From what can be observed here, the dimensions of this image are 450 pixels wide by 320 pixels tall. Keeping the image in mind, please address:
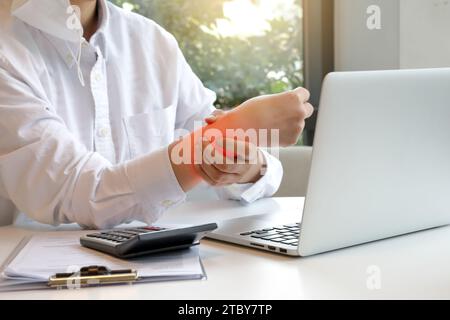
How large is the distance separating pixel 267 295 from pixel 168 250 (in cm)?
20

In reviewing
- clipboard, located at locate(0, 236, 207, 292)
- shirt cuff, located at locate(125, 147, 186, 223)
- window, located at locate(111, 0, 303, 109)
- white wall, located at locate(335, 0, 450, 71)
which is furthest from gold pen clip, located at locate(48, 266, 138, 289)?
window, located at locate(111, 0, 303, 109)

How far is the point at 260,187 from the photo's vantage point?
50.8 inches

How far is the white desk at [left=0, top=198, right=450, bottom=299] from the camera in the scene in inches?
26.8

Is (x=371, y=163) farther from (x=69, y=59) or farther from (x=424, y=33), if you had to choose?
(x=424, y=33)

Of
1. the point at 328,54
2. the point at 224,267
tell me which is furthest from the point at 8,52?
the point at 328,54

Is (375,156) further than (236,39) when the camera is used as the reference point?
No

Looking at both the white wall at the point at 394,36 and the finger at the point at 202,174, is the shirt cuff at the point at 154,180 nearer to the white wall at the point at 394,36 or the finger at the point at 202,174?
the finger at the point at 202,174

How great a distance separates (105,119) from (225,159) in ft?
1.58

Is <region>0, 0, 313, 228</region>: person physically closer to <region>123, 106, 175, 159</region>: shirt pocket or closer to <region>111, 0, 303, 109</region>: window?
<region>123, 106, 175, 159</region>: shirt pocket

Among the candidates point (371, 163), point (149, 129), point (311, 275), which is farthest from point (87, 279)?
point (149, 129)

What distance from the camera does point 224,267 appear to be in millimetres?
796

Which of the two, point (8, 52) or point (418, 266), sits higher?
point (8, 52)
